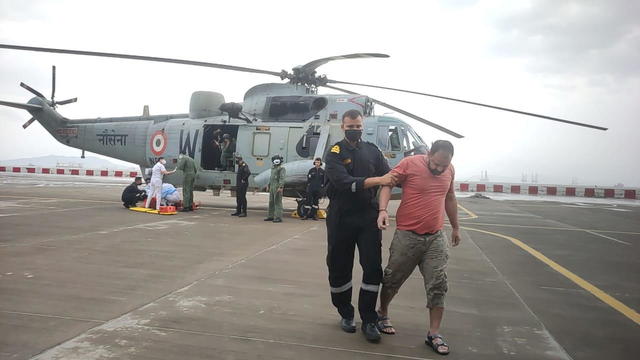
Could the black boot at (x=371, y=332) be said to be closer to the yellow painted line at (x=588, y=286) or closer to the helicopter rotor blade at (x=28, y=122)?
the yellow painted line at (x=588, y=286)

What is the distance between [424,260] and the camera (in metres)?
3.48

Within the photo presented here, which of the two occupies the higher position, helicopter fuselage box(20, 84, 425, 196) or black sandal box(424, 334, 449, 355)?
helicopter fuselage box(20, 84, 425, 196)

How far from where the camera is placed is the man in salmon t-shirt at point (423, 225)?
3389mm

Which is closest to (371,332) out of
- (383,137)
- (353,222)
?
(353,222)

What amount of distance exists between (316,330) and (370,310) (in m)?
0.49

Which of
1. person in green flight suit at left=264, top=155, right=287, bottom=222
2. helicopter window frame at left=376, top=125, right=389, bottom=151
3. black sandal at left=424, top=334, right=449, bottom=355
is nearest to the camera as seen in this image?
black sandal at left=424, top=334, right=449, bottom=355

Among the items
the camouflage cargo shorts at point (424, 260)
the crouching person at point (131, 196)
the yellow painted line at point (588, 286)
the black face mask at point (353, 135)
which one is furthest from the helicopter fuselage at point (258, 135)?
the camouflage cargo shorts at point (424, 260)

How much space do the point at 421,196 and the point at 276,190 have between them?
7.50 metres

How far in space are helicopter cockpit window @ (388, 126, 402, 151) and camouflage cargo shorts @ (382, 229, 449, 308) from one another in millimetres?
8219

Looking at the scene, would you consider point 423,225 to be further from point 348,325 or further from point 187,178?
point 187,178

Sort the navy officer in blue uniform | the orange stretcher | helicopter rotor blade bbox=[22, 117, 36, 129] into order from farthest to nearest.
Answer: helicopter rotor blade bbox=[22, 117, 36, 129] < the orange stretcher < the navy officer in blue uniform

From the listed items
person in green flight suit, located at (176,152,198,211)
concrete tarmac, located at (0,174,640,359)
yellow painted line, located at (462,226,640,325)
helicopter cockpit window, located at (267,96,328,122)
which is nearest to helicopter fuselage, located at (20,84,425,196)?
helicopter cockpit window, located at (267,96,328,122)

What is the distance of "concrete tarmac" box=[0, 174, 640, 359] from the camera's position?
10.5 feet

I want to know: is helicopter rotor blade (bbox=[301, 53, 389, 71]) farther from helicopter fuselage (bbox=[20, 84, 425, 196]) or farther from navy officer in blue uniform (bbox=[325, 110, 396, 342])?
navy officer in blue uniform (bbox=[325, 110, 396, 342])
